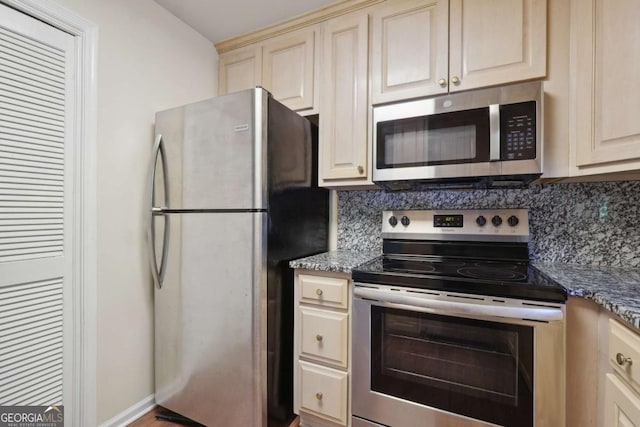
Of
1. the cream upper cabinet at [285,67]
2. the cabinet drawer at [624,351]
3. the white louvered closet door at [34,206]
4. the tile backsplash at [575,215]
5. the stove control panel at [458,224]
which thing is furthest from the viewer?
the cream upper cabinet at [285,67]

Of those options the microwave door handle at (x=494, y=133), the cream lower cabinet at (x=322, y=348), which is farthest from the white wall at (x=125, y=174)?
the microwave door handle at (x=494, y=133)

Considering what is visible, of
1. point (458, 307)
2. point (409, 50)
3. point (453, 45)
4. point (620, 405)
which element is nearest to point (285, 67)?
point (409, 50)

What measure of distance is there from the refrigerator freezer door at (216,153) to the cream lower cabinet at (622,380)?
1370mm

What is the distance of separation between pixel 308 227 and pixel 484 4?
146 cm

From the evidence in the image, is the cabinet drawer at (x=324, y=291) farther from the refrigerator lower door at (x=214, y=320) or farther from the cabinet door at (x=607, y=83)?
the cabinet door at (x=607, y=83)

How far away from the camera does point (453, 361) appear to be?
3.98 feet

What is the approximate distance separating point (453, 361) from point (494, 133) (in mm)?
1025

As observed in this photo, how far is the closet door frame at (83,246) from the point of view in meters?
1.39

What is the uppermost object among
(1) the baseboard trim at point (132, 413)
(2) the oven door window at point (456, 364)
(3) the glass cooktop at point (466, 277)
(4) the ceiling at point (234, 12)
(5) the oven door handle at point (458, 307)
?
(4) the ceiling at point (234, 12)

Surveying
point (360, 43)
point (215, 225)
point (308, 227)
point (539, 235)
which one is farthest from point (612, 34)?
point (215, 225)

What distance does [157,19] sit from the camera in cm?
176

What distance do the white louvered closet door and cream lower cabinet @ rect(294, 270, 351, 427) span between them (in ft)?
3.70

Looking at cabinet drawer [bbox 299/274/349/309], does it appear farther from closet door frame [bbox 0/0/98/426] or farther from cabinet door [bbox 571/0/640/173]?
cabinet door [bbox 571/0/640/173]

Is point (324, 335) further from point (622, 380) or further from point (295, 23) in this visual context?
point (295, 23)
